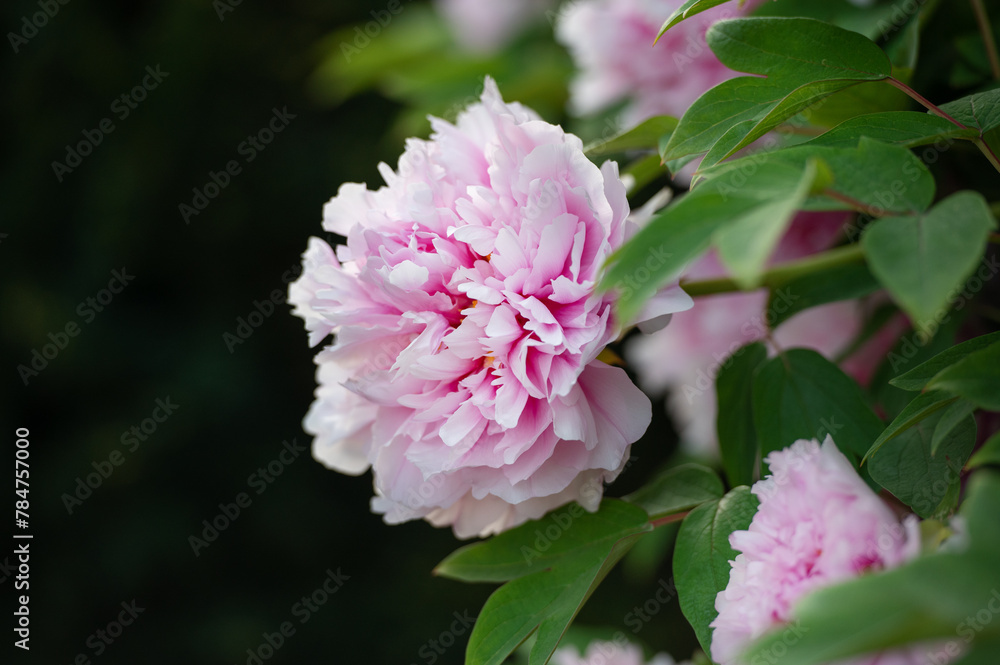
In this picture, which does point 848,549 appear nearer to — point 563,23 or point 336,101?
point 563,23

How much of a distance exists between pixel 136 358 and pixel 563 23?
1226mm

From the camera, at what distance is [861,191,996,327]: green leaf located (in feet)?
0.81

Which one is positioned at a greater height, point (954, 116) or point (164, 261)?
point (954, 116)

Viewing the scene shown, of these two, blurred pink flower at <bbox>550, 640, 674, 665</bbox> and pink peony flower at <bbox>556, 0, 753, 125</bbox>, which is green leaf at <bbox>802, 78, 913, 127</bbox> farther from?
blurred pink flower at <bbox>550, 640, 674, 665</bbox>

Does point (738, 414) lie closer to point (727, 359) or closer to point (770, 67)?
point (727, 359)

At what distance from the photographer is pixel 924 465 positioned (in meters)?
0.37

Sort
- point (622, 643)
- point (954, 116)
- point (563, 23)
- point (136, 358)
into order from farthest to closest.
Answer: point (136, 358)
point (563, 23)
point (622, 643)
point (954, 116)

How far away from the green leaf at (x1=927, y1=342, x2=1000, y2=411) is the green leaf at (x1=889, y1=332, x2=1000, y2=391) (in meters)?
0.04

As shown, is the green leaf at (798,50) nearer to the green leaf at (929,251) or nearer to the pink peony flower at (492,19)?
the green leaf at (929,251)

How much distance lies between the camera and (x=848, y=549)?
309 millimetres

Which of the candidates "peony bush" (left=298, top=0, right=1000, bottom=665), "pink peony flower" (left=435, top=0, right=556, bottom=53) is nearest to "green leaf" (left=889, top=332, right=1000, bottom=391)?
"peony bush" (left=298, top=0, right=1000, bottom=665)

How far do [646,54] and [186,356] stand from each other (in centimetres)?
126

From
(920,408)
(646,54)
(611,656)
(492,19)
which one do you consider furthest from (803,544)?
(492,19)

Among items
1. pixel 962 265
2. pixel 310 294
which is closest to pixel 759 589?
pixel 962 265
